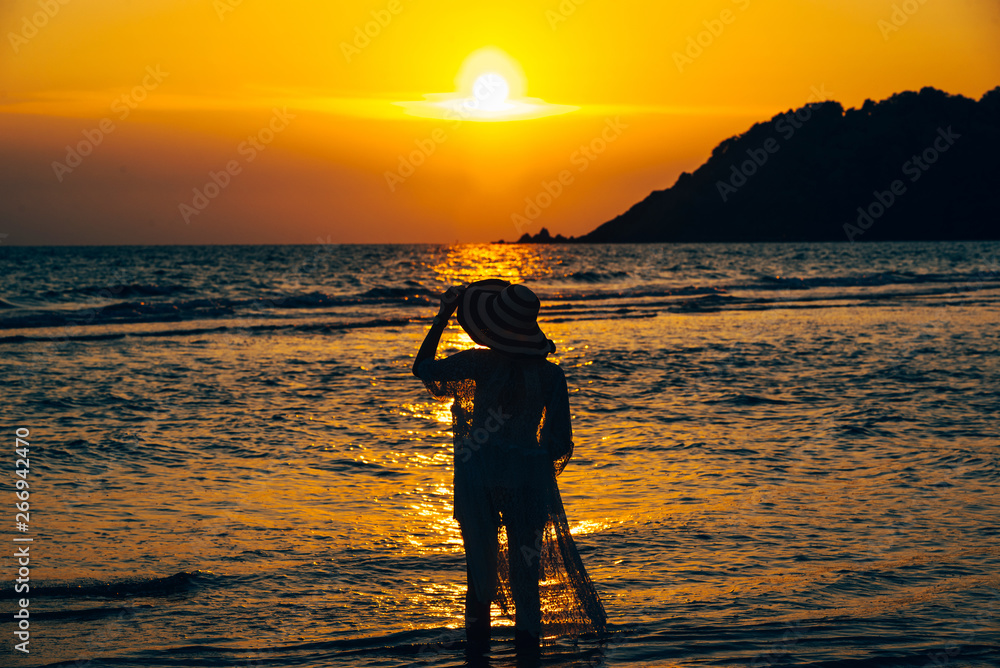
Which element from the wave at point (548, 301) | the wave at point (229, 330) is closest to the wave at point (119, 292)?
the wave at point (548, 301)

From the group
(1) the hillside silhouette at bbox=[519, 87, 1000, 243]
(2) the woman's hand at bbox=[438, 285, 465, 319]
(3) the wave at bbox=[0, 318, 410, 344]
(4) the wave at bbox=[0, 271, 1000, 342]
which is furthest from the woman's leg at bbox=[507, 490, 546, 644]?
(1) the hillside silhouette at bbox=[519, 87, 1000, 243]

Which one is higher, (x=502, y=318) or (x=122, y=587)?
(x=502, y=318)

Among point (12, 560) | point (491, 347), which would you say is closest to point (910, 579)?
point (491, 347)

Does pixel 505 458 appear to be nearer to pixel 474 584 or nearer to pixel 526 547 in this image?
pixel 526 547

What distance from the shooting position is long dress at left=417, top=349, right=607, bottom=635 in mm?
4105

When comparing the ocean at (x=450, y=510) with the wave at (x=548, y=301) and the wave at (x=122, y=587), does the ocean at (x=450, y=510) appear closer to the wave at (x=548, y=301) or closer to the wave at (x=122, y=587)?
the wave at (x=122, y=587)

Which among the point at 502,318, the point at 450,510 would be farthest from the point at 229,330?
the point at 502,318

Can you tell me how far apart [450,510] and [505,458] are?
2.81m

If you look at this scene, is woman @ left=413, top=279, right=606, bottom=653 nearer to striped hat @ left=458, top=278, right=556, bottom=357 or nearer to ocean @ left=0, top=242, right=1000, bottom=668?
striped hat @ left=458, top=278, right=556, bottom=357

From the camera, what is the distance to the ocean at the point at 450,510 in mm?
4453

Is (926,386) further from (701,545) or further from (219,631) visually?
(219,631)

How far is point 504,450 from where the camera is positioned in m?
4.13

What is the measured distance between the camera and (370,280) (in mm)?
51344

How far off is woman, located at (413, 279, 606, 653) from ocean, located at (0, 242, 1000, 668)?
38 centimetres
